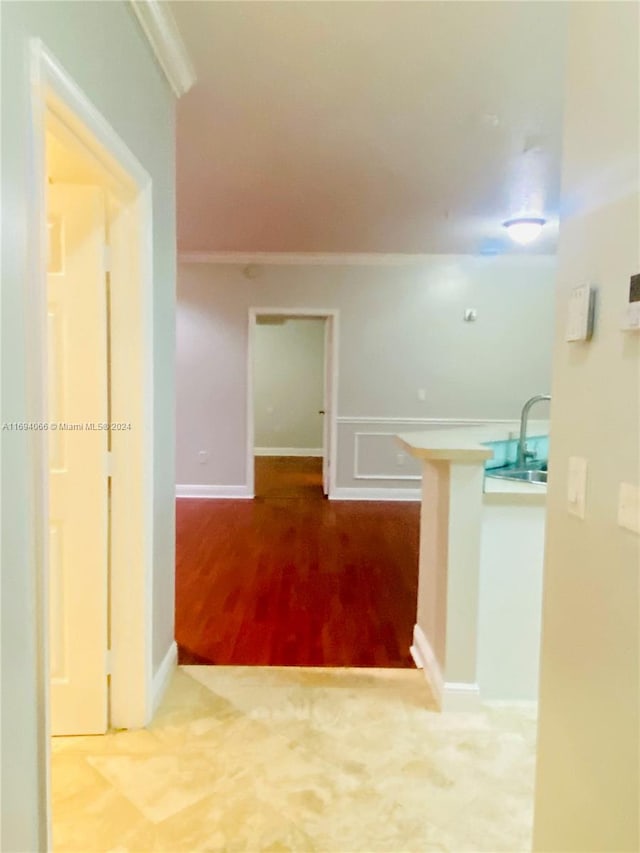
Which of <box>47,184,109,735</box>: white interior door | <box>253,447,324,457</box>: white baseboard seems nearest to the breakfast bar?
<box>47,184,109,735</box>: white interior door

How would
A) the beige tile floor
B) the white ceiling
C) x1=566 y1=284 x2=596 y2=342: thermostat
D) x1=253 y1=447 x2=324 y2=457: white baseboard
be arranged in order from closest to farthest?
x1=566 y1=284 x2=596 y2=342: thermostat
the beige tile floor
the white ceiling
x1=253 y1=447 x2=324 y2=457: white baseboard

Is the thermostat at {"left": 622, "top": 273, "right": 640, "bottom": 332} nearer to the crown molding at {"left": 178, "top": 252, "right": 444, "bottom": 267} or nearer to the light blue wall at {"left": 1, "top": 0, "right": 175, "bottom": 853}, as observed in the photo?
the light blue wall at {"left": 1, "top": 0, "right": 175, "bottom": 853}

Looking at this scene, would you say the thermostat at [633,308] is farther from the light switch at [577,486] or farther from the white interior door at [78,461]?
the white interior door at [78,461]

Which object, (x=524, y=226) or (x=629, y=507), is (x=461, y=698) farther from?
(x=524, y=226)

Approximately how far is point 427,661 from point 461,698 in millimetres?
307

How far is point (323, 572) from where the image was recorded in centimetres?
404

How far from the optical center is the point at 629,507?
107 cm

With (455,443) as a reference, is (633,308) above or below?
above

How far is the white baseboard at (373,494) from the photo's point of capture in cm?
643

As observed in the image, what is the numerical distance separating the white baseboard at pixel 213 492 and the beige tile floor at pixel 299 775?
395cm

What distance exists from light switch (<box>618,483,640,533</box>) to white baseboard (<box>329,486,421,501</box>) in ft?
17.6

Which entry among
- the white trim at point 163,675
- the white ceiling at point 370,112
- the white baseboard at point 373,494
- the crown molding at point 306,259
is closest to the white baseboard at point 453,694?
the white trim at point 163,675

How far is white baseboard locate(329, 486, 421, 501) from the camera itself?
6430 millimetres

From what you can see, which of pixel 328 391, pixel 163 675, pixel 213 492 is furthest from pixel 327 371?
pixel 163 675
